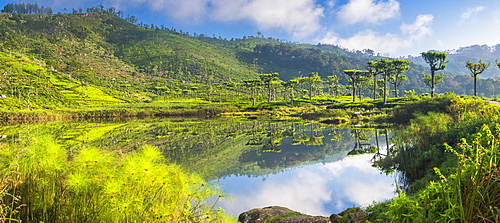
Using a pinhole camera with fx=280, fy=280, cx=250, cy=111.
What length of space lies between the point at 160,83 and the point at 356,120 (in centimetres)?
10752

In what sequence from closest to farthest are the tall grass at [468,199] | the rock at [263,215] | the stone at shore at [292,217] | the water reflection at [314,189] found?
the tall grass at [468,199] < the stone at shore at [292,217] < the rock at [263,215] < the water reflection at [314,189]

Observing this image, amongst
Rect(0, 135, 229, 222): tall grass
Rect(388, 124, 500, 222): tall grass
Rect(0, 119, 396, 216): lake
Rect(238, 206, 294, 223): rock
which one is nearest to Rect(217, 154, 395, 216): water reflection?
Rect(0, 119, 396, 216): lake

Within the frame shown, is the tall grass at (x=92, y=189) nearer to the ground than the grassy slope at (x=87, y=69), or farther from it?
nearer to the ground

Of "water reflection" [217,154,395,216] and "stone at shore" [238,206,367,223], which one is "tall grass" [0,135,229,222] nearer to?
"stone at shore" [238,206,367,223]

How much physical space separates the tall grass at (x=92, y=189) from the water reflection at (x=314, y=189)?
483 cm

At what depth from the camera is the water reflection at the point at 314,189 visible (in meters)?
10.3

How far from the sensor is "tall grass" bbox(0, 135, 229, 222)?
3.72 metres

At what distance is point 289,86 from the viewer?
90625 mm

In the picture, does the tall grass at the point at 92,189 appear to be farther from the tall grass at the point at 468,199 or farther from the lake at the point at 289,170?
the tall grass at the point at 468,199

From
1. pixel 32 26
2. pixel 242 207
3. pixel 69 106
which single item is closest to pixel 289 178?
pixel 242 207

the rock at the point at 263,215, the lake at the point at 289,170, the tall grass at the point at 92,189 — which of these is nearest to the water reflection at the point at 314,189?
the lake at the point at 289,170

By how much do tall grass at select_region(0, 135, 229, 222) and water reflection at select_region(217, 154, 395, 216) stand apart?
4.83 m

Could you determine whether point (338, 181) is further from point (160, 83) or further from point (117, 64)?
point (117, 64)

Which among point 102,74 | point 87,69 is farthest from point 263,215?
point 87,69
